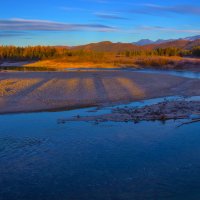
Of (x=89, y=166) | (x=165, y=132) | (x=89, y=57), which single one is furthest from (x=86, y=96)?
(x=89, y=57)

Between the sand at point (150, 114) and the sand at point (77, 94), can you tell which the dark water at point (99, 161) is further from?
the sand at point (77, 94)

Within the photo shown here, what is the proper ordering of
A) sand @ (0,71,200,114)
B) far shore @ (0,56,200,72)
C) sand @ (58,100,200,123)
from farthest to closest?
far shore @ (0,56,200,72)
sand @ (0,71,200,114)
sand @ (58,100,200,123)

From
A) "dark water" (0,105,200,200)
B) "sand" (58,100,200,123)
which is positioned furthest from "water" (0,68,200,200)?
"sand" (58,100,200,123)

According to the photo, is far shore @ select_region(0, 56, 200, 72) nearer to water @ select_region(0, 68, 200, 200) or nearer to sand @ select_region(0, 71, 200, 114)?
sand @ select_region(0, 71, 200, 114)

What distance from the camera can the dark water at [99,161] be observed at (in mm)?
7875

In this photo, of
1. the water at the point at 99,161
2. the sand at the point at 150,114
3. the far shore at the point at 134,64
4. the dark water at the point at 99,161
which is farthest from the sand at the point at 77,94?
the far shore at the point at 134,64

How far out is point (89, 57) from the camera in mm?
69312

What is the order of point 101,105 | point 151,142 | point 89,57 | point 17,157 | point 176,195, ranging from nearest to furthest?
point 176,195 < point 17,157 < point 151,142 < point 101,105 < point 89,57

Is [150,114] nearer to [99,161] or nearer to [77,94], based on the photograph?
[99,161]

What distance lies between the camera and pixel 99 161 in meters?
9.77

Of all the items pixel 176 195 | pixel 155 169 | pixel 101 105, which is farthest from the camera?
pixel 101 105

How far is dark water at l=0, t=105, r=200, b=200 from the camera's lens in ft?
25.8

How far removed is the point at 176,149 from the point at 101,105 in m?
8.60

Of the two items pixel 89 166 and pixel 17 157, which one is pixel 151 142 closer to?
pixel 89 166
